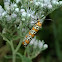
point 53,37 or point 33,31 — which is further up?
point 33,31

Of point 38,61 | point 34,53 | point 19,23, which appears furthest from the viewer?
point 38,61

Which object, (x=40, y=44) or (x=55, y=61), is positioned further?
(x=55, y=61)

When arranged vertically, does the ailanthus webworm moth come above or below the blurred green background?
above

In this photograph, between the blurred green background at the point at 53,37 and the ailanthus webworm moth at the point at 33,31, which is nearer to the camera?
the ailanthus webworm moth at the point at 33,31

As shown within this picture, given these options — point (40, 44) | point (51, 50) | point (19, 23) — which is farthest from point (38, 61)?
point (19, 23)

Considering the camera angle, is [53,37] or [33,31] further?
[53,37]

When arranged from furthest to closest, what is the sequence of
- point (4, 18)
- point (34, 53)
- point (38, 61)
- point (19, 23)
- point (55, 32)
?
point (38, 61)
point (55, 32)
point (34, 53)
point (19, 23)
point (4, 18)

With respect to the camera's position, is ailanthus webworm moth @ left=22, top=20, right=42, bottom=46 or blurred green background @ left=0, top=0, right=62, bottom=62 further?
blurred green background @ left=0, top=0, right=62, bottom=62

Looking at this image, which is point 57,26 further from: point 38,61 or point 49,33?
point 38,61

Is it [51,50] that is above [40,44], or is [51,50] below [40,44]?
below

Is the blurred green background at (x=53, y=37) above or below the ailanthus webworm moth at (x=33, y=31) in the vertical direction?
below

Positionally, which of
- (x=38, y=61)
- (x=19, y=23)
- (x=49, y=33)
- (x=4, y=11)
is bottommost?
(x=38, y=61)
